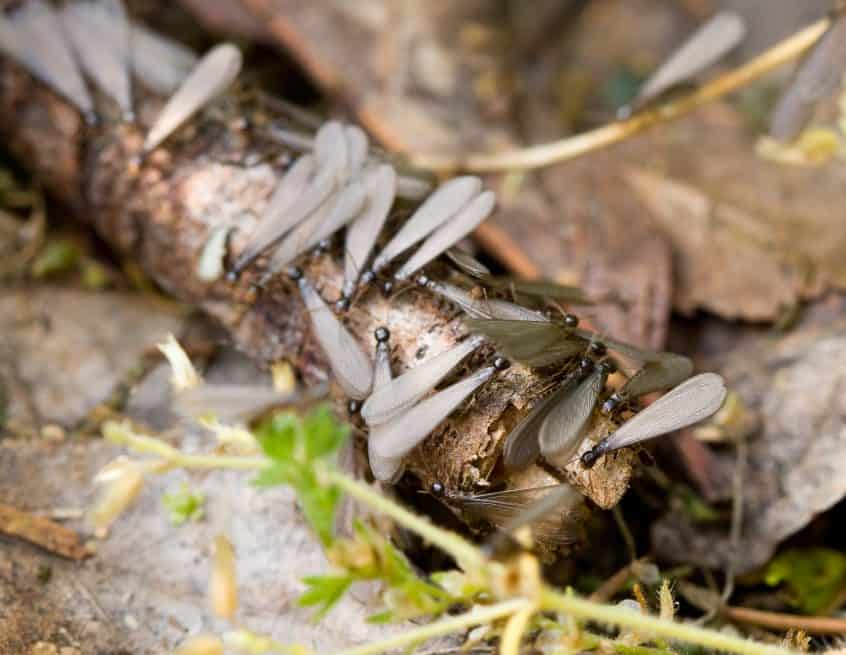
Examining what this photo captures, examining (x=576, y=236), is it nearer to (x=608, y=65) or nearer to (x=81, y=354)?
(x=608, y=65)

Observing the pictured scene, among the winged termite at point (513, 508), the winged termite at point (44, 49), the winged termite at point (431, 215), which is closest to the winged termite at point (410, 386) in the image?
the winged termite at point (513, 508)

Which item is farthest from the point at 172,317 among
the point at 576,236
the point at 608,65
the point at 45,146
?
the point at 608,65

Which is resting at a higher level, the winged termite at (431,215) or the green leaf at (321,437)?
the winged termite at (431,215)

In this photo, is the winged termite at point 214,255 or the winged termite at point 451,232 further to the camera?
the winged termite at point 214,255

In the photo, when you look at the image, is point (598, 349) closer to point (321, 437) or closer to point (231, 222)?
point (321, 437)

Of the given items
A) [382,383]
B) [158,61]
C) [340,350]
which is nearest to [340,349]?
[340,350]

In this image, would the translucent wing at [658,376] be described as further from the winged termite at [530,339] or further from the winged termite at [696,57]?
the winged termite at [696,57]
